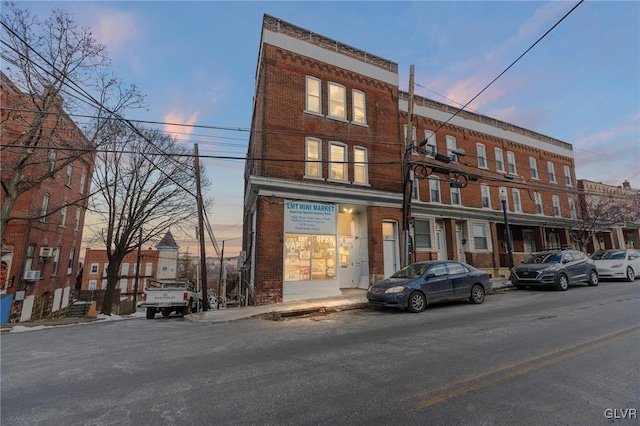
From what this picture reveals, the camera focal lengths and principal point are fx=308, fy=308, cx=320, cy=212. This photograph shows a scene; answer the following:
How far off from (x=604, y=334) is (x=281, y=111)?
42.9ft

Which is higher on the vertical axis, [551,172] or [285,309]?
[551,172]

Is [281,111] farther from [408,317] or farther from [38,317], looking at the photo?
[38,317]

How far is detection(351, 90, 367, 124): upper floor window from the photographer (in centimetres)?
1620

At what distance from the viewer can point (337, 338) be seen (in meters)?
6.77

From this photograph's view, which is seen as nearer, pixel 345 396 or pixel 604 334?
pixel 345 396

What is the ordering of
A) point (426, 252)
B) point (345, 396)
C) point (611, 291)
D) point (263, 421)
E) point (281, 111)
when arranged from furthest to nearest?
point (426, 252) < point (281, 111) < point (611, 291) < point (345, 396) < point (263, 421)

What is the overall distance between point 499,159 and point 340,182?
15334mm

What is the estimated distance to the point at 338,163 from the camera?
1512 centimetres

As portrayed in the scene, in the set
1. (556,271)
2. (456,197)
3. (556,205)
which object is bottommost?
(556,271)

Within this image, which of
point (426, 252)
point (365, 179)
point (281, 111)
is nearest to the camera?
point (281, 111)

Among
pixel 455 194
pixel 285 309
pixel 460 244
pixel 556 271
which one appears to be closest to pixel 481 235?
pixel 460 244

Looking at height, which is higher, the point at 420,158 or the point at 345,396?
the point at 420,158

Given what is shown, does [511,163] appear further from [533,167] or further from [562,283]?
[562,283]

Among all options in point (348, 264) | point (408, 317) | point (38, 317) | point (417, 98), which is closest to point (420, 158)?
point (417, 98)
